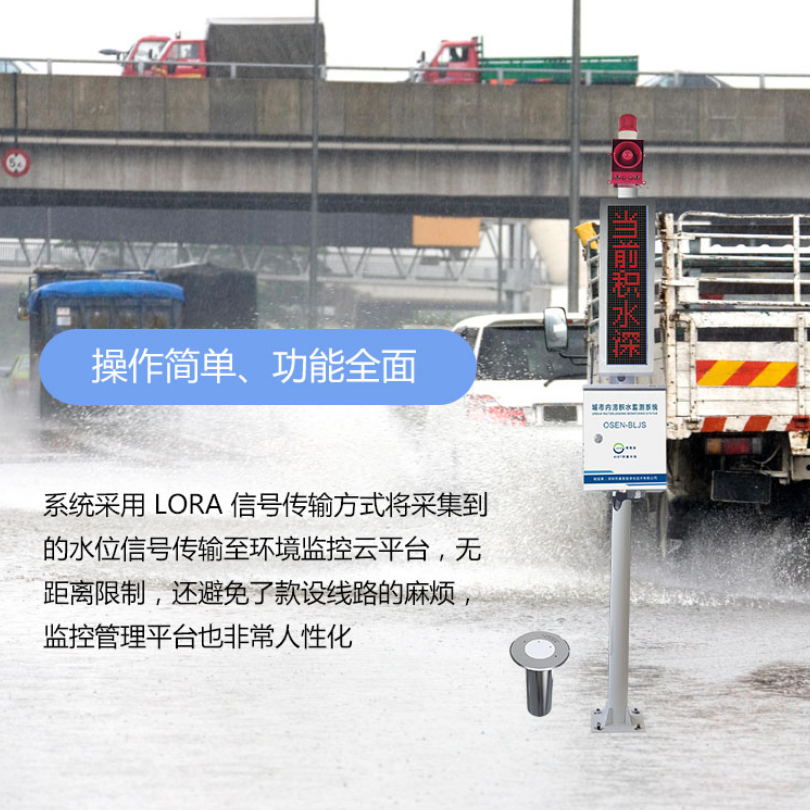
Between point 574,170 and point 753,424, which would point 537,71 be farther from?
point 753,424

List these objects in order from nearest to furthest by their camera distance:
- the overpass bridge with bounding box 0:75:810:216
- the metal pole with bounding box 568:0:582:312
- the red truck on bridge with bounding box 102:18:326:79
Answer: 1. the metal pole with bounding box 568:0:582:312
2. the overpass bridge with bounding box 0:75:810:216
3. the red truck on bridge with bounding box 102:18:326:79

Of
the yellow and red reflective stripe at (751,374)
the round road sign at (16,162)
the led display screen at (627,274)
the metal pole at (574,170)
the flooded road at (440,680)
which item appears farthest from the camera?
the round road sign at (16,162)

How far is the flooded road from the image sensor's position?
6.45 m

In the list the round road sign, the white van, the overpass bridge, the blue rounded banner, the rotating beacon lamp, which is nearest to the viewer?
the rotating beacon lamp

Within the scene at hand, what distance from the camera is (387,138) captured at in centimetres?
4369

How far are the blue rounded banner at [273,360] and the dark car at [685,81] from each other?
29263 mm

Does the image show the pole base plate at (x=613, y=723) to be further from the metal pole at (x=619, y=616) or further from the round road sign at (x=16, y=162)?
the round road sign at (x=16, y=162)

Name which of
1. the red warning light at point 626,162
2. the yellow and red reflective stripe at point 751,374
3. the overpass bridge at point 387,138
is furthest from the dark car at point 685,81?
the red warning light at point 626,162

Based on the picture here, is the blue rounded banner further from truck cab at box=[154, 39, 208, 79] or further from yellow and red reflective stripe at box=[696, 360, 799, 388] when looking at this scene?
truck cab at box=[154, 39, 208, 79]

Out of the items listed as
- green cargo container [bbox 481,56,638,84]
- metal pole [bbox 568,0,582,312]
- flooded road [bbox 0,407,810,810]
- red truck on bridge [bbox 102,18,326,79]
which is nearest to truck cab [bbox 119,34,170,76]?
red truck on bridge [bbox 102,18,326,79]

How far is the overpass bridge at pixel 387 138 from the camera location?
43.5 metres

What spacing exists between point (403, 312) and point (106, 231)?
22.6m

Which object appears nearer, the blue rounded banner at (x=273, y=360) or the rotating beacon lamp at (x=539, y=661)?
the rotating beacon lamp at (x=539, y=661)

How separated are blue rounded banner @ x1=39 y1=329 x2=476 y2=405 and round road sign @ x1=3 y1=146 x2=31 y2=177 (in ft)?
95.5
